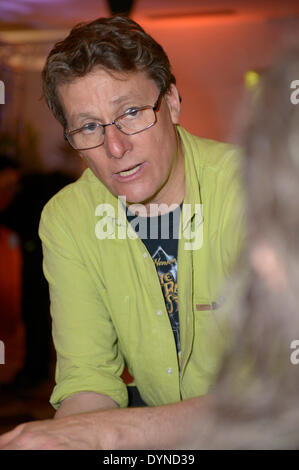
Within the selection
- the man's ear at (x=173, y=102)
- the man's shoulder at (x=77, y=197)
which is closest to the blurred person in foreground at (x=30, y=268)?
the man's shoulder at (x=77, y=197)

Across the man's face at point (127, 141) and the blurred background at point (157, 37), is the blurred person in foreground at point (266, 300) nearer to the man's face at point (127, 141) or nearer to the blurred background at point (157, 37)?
the man's face at point (127, 141)

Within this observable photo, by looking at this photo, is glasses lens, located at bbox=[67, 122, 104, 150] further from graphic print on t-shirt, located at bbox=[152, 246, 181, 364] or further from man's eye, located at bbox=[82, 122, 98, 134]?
graphic print on t-shirt, located at bbox=[152, 246, 181, 364]

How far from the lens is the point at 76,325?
57.2 inches

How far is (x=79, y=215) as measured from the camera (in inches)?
61.6

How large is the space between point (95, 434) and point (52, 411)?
2.42 metres

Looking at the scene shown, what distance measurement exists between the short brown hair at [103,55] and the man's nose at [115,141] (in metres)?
0.15

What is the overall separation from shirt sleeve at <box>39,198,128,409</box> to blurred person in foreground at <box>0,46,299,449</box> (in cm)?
88

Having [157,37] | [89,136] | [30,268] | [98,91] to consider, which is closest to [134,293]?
[89,136]

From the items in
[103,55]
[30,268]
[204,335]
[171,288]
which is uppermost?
[103,55]

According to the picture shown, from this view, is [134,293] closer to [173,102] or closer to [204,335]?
[204,335]

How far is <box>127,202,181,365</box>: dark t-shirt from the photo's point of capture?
1.49m

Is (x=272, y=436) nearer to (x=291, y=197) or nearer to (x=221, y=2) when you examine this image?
(x=291, y=197)

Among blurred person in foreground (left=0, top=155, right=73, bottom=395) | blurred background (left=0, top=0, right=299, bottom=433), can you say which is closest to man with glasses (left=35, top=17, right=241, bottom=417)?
blurred person in foreground (left=0, top=155, right=73, bottom=395)

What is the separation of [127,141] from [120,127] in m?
0.04
